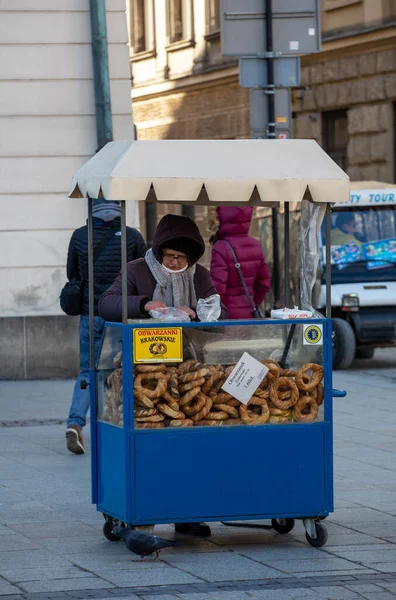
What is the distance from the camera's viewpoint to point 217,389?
6.54 m

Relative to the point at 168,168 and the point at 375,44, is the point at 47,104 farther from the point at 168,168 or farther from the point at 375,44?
the point at 375,44

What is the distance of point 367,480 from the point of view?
8414 millimetres

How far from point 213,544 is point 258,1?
587cm

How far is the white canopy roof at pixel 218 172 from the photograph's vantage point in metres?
6.32

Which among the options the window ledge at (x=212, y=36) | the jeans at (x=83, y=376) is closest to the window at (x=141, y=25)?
the window ledge at (x=212, y=36)

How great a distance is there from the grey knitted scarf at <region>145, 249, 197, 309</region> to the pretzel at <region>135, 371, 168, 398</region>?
24.1 inches

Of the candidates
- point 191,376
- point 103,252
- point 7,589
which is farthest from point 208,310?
point 103,252

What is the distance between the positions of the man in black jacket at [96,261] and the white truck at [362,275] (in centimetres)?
611

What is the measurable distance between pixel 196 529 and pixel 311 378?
95 centimetres

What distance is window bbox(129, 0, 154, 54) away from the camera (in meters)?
35.2

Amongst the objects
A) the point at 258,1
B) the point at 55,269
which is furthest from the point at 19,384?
the point at 258,1

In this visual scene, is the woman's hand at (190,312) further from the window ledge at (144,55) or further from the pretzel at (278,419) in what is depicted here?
the window ledge at (144,55)

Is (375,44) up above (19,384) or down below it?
above

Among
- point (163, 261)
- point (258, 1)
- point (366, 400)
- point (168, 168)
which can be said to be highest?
point (258, 1)
